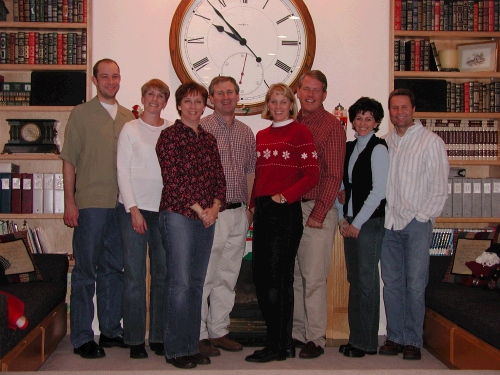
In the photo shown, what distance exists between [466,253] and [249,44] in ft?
6.37

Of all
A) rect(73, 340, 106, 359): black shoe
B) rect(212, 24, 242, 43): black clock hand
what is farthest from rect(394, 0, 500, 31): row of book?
rect(73, 340, 106, 359): black shoe

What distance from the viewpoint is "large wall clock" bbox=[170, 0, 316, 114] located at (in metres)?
3.77

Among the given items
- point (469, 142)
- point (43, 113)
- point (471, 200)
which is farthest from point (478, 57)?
point (43, 113)

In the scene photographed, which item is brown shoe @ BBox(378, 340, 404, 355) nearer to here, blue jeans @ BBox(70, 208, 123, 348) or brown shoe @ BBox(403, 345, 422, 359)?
brown shoe @ BBox(403, 345, 422, 359)

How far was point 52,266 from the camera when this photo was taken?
10.9 feet

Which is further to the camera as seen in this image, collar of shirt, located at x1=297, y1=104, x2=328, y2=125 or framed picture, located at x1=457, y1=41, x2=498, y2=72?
framed picture, located at x1=457, y1=41, x2=498, y2=72

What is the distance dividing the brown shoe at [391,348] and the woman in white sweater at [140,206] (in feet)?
4.09

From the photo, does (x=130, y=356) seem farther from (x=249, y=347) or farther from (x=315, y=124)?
(x=315, y=124)

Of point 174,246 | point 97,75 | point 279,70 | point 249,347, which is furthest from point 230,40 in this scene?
point 249,347

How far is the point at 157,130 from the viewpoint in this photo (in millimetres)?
2912

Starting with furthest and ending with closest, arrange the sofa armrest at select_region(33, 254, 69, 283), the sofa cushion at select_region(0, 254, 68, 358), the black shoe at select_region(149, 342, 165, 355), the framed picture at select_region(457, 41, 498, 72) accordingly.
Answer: the framed picture at select_region(457, 41, 498, 72)
the sofa armrest at select_region(33, 254, 69, 283)
the black shoe at select_region(149, 342, 165, 355)
the sofa cushion at select_region(0, 254, 68, 358)

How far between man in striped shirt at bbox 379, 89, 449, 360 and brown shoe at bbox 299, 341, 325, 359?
1.17 ft

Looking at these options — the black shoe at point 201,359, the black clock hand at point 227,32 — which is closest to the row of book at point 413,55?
the black clock hand at point 227,32

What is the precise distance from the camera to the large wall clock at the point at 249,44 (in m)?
3.77
